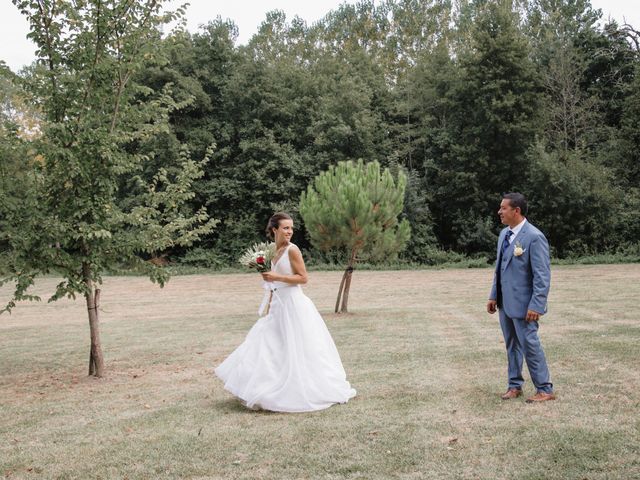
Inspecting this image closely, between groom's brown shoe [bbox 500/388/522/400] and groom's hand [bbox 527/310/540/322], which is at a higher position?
groom's hand [bbox 527/310/540/322]

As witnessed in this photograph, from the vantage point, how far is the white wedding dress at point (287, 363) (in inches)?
275

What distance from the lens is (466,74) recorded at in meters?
40.8

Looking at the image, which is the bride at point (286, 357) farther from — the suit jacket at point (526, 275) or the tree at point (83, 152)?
the tree at point (83, 152)

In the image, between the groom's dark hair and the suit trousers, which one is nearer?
the suit trousers

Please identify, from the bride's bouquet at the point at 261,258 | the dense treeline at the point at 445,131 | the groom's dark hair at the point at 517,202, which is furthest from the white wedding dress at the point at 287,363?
the dense treeline at the point at 445,131

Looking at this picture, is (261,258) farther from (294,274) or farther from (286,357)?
(286,357)

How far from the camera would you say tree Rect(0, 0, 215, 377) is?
9047 mm

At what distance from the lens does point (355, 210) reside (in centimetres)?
1700

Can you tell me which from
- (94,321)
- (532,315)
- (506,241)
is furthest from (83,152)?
(532,315)

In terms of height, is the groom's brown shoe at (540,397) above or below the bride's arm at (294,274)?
below

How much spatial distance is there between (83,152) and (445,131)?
36.2m

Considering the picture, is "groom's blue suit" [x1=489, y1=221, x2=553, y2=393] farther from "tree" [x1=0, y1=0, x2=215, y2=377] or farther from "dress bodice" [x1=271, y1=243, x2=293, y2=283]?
"tree" [x1=0, y1=0, x2=215, y2=377]

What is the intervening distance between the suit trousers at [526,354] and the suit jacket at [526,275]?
0.16 metres

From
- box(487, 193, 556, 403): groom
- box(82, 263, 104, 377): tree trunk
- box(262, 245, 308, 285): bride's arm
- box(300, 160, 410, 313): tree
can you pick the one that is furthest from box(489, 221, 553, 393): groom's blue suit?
box(300, 160, 410, 313): tree
